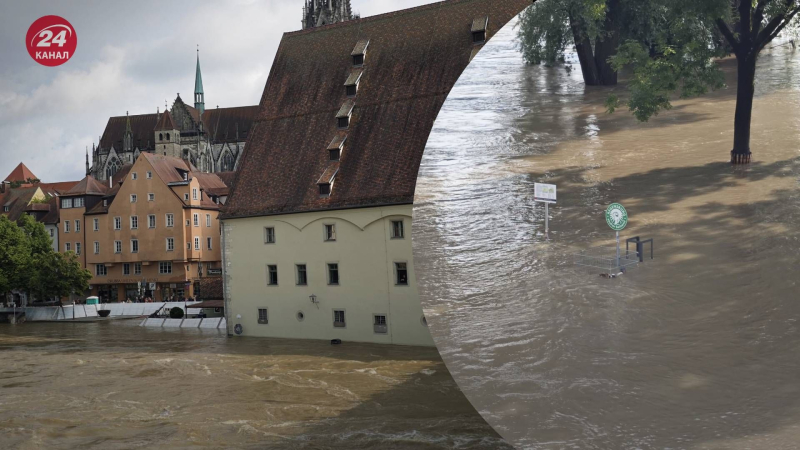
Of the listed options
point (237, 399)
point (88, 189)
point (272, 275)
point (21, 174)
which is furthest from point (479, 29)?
point (21, 174)

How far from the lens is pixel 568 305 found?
6633 mm

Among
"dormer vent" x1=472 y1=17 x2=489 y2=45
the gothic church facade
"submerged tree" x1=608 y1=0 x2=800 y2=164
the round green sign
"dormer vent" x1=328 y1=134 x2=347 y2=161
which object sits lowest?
the round green sign

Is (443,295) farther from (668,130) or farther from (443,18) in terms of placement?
(443,18)

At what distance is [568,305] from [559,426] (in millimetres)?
987

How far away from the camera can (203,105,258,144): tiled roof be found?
300ft

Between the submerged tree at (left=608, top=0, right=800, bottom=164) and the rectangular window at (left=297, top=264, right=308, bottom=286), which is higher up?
the submerged tree at (left=608, top=0, right=800, bottom=164)

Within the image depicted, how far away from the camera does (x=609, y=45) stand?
7.70 m

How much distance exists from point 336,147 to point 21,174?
81043 mm

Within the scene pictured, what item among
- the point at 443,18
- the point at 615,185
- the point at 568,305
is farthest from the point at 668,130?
the point at 443,18

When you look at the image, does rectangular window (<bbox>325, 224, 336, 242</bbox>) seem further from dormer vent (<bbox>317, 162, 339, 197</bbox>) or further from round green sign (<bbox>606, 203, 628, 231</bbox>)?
round green sign (<bbox>606, 203, 628, 231</bbox>)

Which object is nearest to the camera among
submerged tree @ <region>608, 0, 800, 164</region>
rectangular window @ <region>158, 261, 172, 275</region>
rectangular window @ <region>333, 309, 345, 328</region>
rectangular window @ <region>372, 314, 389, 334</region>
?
submerged tree @ <region>608, 0, 800, 164</region>

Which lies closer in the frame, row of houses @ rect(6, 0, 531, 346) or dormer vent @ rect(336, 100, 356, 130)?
row of houses @ rect(6, 0, 531, 346)

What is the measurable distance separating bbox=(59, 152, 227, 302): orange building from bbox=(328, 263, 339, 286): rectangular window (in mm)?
28793

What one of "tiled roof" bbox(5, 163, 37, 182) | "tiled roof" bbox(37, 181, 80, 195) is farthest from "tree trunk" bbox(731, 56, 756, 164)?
"tiled roof" bbox(5, 163, 37, 182)
